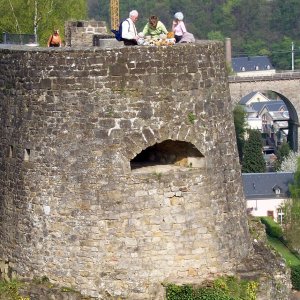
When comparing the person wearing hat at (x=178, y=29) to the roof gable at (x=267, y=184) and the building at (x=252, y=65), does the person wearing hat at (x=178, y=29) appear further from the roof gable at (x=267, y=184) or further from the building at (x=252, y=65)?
the building at (x=252, y=65)

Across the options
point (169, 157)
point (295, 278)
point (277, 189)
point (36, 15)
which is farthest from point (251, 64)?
point (169, 157)

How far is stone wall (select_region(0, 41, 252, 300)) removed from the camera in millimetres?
12820

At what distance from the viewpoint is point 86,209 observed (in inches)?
506

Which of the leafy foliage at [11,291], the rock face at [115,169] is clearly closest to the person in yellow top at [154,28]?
the rock face at [115,169]

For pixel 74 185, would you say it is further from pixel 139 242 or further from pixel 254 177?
pixel 254 177

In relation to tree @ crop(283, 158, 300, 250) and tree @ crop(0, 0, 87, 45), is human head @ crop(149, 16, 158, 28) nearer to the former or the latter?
tree @ crop(0, 0, 87, 45)

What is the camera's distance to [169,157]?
1348 cm

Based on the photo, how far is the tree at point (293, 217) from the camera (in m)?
61.8

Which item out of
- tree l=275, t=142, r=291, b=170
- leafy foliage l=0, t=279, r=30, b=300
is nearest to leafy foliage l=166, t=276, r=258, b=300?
leafy foliage l=0, t=279, r=30, b=300

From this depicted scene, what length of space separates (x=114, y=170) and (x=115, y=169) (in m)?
0.02

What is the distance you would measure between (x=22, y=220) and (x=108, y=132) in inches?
55.5

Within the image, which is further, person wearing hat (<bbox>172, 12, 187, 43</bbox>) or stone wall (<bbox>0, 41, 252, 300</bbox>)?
person wearing hat (<bbox>172, 12, 187, 43</bbox>)

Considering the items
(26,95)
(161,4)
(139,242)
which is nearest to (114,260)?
(139,242)

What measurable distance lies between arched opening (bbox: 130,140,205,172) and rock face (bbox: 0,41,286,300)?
0.05 ft
